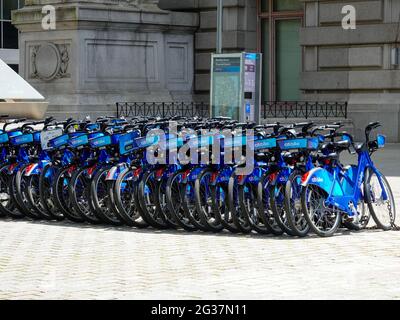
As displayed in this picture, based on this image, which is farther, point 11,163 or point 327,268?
point 11,163

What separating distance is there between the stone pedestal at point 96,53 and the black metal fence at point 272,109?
0.27 metres

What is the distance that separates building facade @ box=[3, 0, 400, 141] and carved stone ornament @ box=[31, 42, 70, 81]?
24mm

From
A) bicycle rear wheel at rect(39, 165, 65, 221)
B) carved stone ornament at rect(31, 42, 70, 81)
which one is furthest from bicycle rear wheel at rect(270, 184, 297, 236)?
carved stone ornament at rect(31, 42, 70, 81)

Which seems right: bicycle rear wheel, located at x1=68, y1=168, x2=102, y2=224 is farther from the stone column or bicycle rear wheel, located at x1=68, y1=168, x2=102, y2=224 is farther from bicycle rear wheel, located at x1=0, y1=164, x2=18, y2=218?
the stone column

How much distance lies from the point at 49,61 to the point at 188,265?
2100cm

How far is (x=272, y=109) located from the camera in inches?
1309

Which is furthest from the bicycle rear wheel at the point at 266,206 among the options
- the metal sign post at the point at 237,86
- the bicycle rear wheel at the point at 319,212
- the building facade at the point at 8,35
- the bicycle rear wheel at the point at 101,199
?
the building facade at the point at 8,35

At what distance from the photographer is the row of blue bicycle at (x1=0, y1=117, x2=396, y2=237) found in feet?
45.9

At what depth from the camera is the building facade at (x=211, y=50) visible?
31047 millimetres

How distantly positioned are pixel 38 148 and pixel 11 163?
389mm

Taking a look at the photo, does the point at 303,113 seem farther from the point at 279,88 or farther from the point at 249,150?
the point at 249,150

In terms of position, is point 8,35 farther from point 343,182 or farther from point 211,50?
point 343,182
